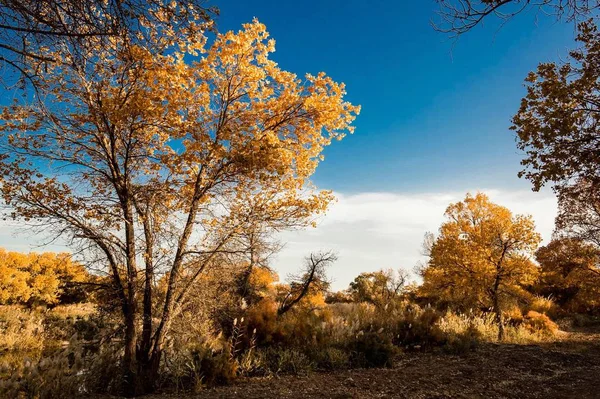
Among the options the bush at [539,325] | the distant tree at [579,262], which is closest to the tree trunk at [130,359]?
the bush at [539,325]

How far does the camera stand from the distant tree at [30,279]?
17.5 m

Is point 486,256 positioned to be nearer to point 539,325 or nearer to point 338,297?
point 539,325

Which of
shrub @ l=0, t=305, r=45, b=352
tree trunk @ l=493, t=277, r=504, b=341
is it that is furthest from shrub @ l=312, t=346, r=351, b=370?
shrub @ l=0, t=305, r=45, b=352

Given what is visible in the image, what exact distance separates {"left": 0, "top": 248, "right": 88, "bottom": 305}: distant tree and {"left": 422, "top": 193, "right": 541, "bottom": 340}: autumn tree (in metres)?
18.7

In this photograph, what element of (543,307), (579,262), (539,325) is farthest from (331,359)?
(543,307)

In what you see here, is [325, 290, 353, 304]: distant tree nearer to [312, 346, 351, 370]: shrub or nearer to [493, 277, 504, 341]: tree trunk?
[493, 277, 504, 341]: tree trunk

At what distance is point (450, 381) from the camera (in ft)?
21.4

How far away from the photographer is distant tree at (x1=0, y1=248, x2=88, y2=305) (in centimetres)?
1749

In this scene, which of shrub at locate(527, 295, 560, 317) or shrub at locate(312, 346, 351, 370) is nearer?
shrub at locate(312, 346, 351, 370)

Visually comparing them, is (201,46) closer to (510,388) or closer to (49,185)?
(49,185)

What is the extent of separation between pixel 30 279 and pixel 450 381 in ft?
75.9

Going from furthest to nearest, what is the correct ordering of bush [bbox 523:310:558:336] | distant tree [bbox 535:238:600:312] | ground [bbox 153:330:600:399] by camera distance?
distant tree [bbox 535:238:600:312]
bush [bbox 523:310:558:336]
ground [bbox 153:330:600:399]

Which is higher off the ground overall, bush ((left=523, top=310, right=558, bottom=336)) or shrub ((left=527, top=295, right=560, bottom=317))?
shrub ((left=527, top=295, right=560, bottom=317))

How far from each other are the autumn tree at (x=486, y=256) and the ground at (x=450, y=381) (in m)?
4.83
